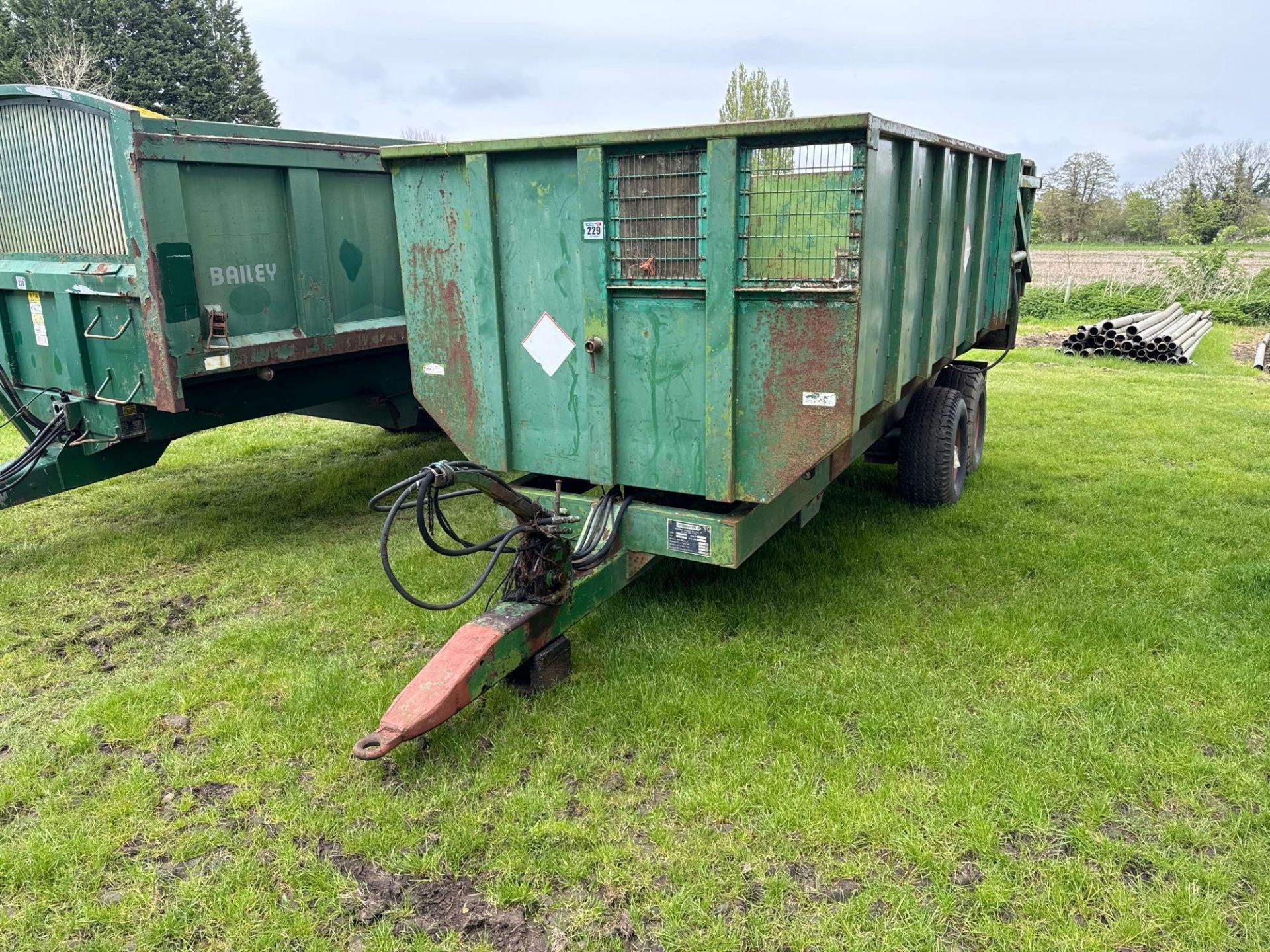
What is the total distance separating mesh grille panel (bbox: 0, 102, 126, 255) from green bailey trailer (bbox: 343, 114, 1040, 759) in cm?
185

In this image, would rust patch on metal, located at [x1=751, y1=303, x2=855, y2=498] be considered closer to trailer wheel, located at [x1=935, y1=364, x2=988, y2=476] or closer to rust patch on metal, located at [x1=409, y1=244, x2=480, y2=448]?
rust patch on metal, located at [x1=409, y1=244, x2=480, y2=448]

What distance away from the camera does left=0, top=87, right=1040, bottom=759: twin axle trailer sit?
11.0 feet

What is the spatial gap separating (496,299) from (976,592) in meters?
2.79

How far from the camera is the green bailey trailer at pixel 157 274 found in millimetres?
4648

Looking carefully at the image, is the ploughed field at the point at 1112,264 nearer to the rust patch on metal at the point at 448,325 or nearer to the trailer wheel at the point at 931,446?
the trailer wheel at the point at 931,446

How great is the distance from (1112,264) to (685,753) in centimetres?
2585

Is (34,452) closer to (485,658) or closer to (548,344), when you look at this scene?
(548,344)

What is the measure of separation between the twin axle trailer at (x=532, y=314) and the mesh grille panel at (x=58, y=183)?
2cm

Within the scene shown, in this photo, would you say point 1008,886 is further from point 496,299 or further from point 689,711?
point 496,299

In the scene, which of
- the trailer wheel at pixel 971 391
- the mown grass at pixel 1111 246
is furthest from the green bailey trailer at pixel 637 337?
the mown grass at pixel 1111 246

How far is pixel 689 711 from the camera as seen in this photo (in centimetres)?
353

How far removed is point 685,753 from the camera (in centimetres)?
329

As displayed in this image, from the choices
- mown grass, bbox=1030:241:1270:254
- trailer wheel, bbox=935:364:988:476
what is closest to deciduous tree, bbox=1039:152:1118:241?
mown grass, bbox=1030:241:1270:254

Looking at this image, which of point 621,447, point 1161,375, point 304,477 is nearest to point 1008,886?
point 621,447
